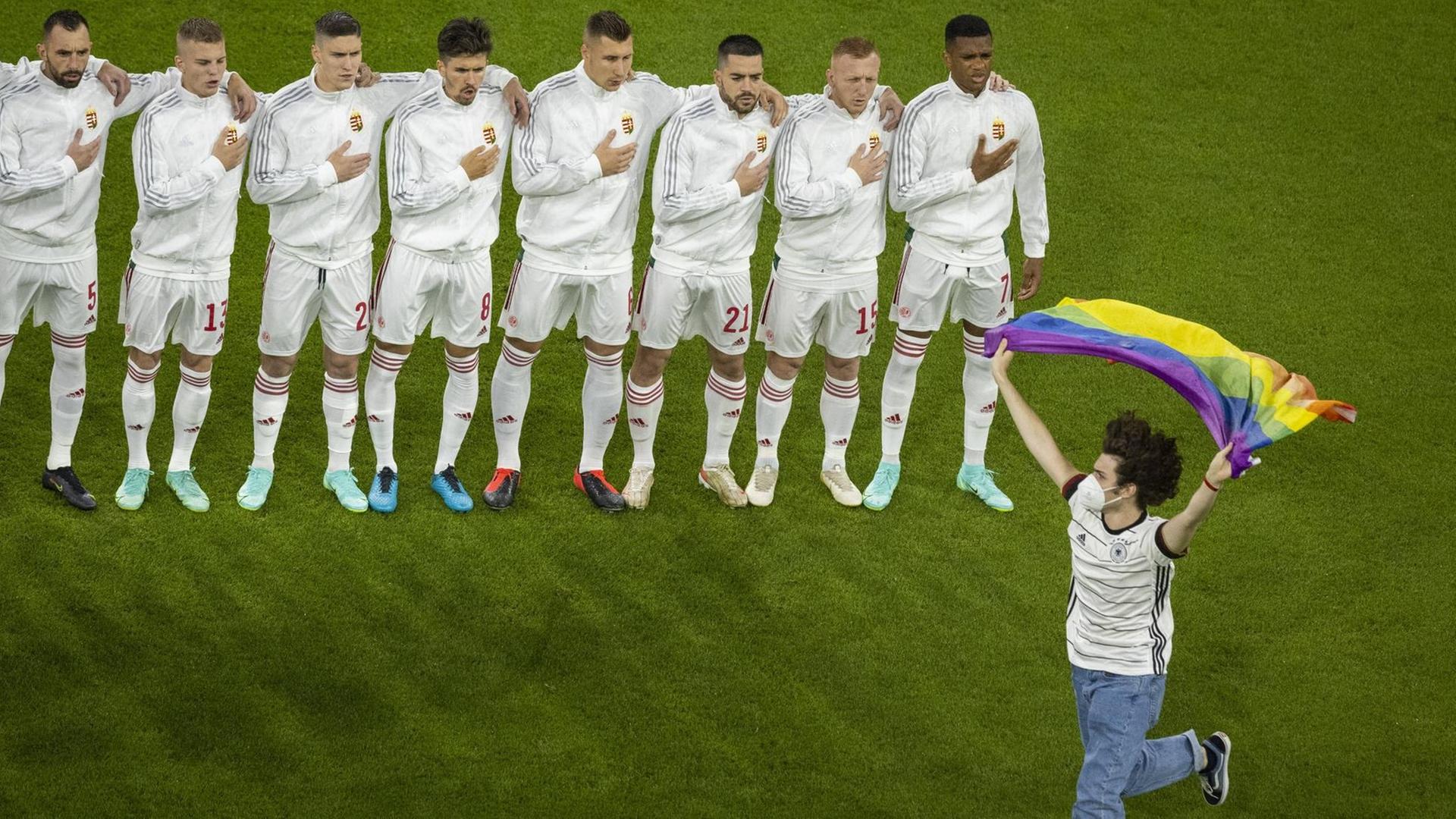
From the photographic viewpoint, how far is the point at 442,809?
6.81m

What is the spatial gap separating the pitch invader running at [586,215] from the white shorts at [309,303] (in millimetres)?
742

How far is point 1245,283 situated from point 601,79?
5115 millimetres

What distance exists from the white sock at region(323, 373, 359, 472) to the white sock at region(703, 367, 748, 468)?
Answer: 184 centimetres

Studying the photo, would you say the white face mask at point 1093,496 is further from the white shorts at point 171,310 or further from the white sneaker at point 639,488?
the white shorts at point 171,310

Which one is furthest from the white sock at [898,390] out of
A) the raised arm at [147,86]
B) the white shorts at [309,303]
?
the raised arm at [147,86]

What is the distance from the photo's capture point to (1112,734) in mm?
6262

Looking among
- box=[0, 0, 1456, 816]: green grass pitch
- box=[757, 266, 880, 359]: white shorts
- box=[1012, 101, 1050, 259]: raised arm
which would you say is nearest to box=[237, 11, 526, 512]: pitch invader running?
box=[0, 0, 1456, 816]: green grass pitch

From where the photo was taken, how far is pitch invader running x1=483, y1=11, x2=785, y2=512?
329 inches

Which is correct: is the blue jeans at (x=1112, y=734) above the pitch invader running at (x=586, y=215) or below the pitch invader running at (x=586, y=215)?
below

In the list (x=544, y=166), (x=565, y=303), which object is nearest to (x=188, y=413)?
(x=565, y=303)

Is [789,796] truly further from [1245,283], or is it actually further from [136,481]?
[1245,283]

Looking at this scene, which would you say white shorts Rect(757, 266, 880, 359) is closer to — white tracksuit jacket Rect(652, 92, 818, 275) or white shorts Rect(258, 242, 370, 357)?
white tracksuit jacket Rect(652, 92, 818, 275)

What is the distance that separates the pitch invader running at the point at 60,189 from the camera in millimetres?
8023

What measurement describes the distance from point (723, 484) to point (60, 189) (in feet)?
11.9
